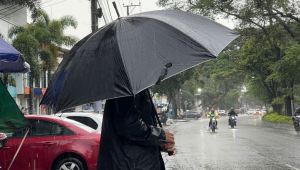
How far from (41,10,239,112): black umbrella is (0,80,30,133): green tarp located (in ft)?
2.48

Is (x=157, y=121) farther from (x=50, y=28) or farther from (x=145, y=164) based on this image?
(x=50, y=28)

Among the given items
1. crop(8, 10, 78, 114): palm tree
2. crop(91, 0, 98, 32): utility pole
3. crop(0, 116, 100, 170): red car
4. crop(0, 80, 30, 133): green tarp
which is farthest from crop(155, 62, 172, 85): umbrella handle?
crop(8, 10, 78, 114): palm tree

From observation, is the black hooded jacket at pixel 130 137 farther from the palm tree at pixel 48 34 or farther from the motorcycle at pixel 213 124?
the palm tree at pixel 48 34

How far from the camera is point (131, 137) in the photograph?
2.54m

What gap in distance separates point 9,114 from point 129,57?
1825 millimetres

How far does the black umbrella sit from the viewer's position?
267 centimetres

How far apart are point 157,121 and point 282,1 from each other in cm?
2220

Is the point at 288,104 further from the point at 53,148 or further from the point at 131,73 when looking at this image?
the point at 131,73

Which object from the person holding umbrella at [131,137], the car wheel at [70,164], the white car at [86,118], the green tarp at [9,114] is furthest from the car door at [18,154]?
the person holding umbrella at [131,137]

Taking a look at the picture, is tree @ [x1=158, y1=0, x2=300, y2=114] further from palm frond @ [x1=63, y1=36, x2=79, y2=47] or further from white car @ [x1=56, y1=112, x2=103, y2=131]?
white car @ [x1=56, y1=112, x2=103, y2=131]

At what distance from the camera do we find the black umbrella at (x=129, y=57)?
267cm

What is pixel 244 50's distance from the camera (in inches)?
1273

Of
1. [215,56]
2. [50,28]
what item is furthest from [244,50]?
[215,56]

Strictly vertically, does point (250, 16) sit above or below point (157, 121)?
above
